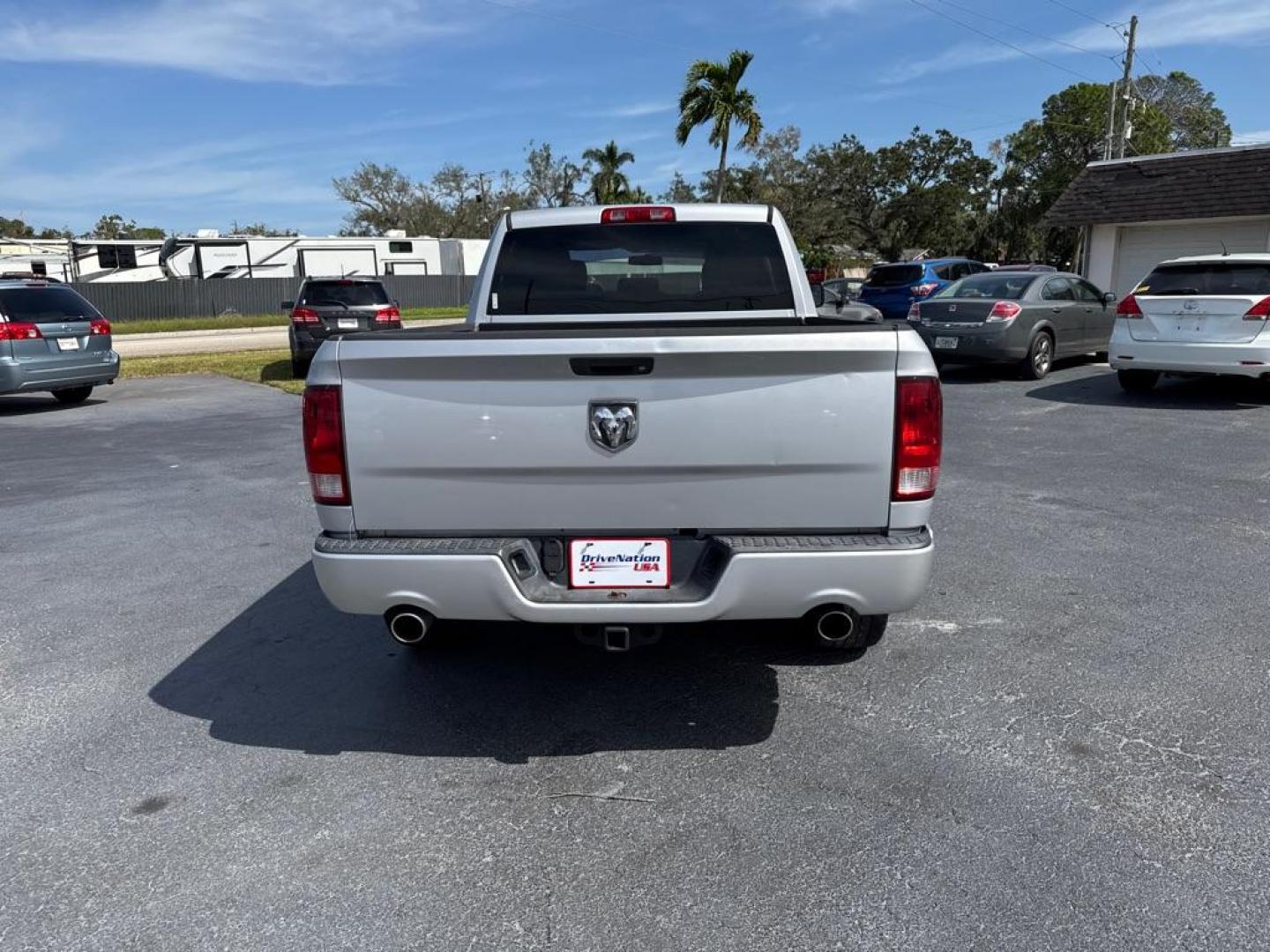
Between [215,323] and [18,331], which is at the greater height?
[18,331]

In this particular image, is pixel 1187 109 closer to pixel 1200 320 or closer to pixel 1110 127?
pixel 1110 127

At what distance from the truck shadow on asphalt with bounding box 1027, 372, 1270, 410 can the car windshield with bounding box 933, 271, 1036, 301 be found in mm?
1452

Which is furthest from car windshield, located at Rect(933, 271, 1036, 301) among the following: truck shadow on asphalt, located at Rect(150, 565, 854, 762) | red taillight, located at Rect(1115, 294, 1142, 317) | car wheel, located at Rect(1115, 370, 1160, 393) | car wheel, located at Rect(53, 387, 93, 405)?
car wheel, located at Rect(53, 387, 93, 405)

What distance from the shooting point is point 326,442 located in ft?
10.4

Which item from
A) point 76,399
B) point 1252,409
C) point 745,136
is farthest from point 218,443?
point 745,136

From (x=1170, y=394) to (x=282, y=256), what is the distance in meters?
28.9

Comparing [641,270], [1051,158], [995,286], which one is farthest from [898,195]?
[641,270]

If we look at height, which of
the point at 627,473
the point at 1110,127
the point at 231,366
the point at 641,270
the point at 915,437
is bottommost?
the point at 231,366

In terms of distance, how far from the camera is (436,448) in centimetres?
314

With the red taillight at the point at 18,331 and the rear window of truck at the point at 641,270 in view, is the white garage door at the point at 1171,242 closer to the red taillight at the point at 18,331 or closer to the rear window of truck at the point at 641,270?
the rear window of truck at the point at 641,270

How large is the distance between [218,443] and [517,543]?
8.06 metres

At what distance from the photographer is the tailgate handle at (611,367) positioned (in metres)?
3.04

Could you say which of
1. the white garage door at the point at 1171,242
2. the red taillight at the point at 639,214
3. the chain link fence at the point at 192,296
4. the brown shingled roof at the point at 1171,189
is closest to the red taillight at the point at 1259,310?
the red taillight at the point at 639,214

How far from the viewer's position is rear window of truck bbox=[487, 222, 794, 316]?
4645 millimetres
